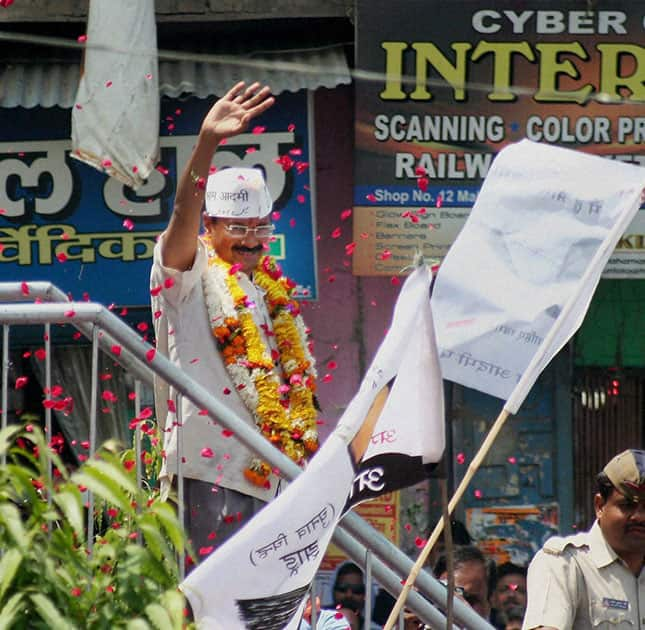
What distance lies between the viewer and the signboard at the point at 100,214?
9391 mm

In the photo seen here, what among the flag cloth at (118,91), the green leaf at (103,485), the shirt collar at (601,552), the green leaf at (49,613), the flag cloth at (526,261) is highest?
the flag cloth at (118,91)

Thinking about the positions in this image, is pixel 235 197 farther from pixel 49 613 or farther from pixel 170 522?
pixel 49 613

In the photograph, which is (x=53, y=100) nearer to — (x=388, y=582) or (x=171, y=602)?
(x=388, y=582)

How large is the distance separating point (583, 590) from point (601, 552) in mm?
145

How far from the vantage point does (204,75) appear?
30.2 ft

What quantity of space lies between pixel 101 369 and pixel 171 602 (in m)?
6.42

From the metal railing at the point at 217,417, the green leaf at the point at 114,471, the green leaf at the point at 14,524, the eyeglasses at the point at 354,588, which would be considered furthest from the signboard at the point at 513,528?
the green leaf at the point at 14,524

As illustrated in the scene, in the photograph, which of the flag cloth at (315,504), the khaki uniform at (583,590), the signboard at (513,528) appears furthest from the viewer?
the signboard at (513,528)

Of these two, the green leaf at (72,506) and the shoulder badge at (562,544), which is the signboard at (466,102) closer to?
the shoulder badge at (562,544)

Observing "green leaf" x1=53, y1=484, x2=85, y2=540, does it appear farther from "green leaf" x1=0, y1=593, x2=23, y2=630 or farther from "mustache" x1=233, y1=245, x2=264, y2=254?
"mustache" x1=233, y1=245, x2=264, y2=254

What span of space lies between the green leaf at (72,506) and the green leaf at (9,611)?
16cm

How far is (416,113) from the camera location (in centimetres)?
917

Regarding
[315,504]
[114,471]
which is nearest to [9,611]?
[114,471]

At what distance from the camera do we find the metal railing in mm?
4535
